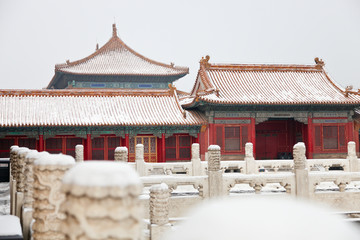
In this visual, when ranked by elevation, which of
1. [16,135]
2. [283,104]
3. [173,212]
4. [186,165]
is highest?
[283,104]

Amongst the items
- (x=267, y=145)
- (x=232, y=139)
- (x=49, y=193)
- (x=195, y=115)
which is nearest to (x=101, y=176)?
(x=49, y=193)

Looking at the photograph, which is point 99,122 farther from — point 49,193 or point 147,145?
point 49,193

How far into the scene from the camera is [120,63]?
3130 cm

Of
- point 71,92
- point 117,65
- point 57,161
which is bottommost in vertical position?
point 57,161

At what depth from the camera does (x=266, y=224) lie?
Result: 1.31 m

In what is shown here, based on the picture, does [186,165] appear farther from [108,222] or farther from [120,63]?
[120,63]

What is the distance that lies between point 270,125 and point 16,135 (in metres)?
13.8

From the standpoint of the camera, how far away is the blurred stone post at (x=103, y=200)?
150 cm

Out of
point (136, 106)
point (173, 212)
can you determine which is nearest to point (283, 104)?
point (136, 106)

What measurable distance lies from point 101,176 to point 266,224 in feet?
1.94

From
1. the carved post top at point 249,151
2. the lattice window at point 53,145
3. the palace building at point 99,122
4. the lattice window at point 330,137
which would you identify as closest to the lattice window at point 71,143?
the palace building at point 99,122

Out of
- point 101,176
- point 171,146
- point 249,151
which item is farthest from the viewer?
point 171,146

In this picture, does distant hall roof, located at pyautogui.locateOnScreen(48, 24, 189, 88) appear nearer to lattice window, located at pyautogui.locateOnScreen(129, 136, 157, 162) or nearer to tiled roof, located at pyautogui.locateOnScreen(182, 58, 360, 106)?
tiled roof, located at pyautogui.locateOnScreen(182, 58, 360, 106)

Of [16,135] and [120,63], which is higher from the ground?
[120,63]
